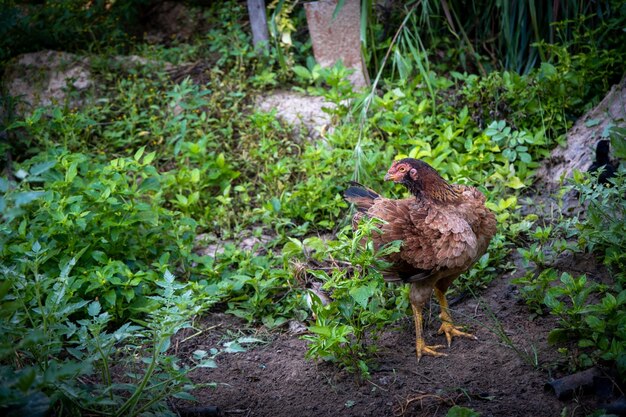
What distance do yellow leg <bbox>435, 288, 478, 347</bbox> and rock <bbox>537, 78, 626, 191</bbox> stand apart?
5.08 feet

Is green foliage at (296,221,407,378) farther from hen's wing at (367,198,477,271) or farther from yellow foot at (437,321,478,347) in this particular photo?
yellow foot at (437,321,478,347)

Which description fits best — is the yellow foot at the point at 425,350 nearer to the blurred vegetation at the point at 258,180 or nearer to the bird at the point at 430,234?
the bird at the point at 430,234

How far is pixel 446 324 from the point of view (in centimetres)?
395

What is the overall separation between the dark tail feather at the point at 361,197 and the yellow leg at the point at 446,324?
0.71 metres

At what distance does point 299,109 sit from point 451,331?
121 inches

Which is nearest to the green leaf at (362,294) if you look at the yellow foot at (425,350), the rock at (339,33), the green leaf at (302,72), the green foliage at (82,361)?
the yellow foot at (425,350)

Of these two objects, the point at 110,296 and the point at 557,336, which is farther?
the point at 110,296

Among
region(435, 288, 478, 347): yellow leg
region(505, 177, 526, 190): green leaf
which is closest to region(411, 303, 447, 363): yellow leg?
region(435, 288, 478, 347): yellow leg

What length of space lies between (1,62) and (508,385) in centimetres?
581

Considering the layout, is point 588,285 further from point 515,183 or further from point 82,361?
point 82,361

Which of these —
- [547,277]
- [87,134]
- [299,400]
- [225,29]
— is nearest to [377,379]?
[299,400]

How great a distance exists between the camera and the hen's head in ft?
12.8

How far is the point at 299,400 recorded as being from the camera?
11.5 ft

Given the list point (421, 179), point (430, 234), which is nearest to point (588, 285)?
point (430, 234)
